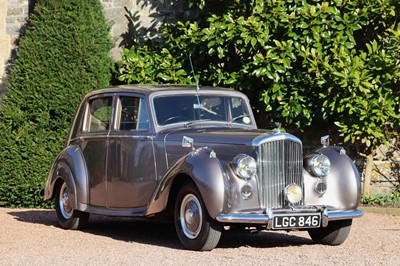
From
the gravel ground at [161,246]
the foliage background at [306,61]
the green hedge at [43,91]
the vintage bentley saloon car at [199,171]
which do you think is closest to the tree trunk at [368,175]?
the foliage background at [306,61]

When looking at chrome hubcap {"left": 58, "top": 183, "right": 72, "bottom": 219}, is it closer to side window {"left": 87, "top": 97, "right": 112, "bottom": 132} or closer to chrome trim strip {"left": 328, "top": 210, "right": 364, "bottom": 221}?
side window {"left": 87, "top": 97, "right": 112, "bottom": 132}

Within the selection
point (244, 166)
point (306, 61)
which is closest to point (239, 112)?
point (244, 166)

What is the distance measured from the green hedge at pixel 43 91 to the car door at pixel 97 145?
291cm

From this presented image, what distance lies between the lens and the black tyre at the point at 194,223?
8.71m

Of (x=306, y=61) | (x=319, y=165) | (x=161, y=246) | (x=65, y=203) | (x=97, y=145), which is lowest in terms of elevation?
(x=161, y=246)

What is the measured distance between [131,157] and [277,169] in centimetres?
170

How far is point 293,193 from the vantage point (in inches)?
357

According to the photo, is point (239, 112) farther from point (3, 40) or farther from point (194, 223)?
point (3, 40)

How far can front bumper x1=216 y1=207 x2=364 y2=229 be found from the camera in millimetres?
8570

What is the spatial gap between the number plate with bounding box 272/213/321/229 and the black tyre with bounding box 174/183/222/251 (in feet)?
1.74

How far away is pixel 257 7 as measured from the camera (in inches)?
555

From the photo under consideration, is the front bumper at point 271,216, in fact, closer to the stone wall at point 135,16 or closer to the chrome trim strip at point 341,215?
the chrome trim strip at point 341,215

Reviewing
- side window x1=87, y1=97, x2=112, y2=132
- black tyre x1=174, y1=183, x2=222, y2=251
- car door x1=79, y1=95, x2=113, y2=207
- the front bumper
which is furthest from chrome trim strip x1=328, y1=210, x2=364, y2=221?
side window x1=87, y1=97, x2=112, y2=132

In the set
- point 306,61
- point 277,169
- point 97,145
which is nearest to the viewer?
point 277,169
